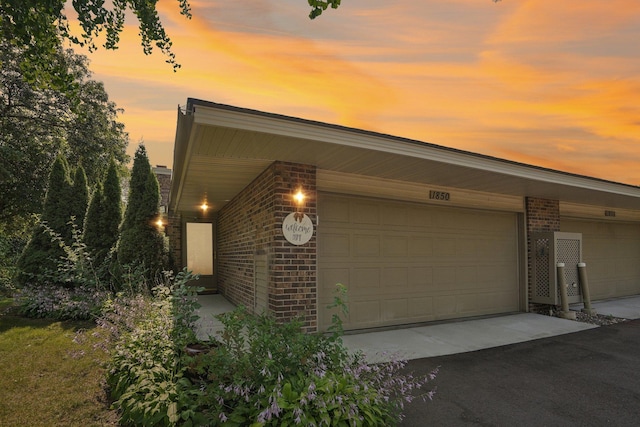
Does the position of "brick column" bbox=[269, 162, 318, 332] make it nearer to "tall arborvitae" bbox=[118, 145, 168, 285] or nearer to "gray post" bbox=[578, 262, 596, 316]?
"tall arborvitae" bbox=[118, 145, 168, 285]

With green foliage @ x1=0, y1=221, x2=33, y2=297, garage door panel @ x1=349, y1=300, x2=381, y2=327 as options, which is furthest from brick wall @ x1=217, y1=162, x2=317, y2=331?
green foliage @ x1=0, y1=221, x2=33, y2=297

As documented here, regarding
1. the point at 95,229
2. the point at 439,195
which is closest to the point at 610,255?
the point at 439,195

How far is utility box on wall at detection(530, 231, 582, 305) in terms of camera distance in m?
7.91

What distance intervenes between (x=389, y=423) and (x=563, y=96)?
678 cm

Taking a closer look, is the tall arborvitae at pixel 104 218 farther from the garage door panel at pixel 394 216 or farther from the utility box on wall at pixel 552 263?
the utility box on wall at pixel 552 263

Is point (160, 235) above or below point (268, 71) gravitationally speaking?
below

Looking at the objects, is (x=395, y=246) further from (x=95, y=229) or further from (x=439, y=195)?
(x=95, y=229)

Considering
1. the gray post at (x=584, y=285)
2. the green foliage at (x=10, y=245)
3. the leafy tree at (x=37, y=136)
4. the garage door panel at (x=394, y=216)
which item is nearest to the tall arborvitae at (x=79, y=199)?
the green foliage at (x=10, y=245)

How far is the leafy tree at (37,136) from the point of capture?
15945mm

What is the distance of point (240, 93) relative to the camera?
6.23 m

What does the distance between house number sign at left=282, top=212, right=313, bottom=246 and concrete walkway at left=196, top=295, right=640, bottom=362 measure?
5.26 feet

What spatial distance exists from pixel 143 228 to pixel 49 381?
15.5 feet

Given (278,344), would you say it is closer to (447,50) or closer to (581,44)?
(447,50)

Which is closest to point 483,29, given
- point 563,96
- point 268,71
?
point 563,96
